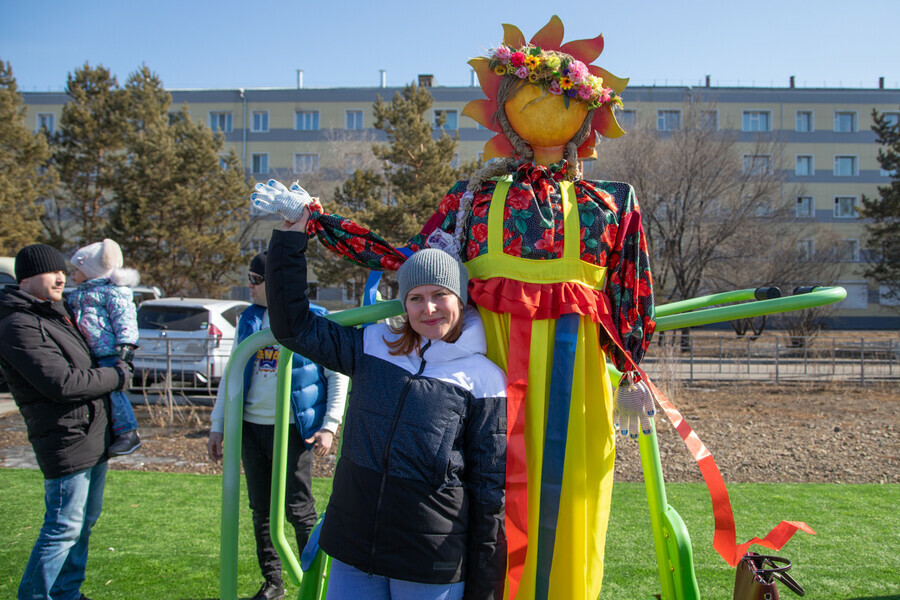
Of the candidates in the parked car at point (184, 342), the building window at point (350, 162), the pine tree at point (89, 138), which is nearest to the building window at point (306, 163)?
the building window at point (350, 162)

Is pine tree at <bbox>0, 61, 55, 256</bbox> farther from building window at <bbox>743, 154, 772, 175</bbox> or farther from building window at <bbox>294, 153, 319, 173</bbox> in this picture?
building window at <bbox>743, 154, 772, 175</bbox>

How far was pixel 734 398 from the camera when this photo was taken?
990cm

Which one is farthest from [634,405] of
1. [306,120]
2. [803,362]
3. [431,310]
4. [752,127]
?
[752,127]

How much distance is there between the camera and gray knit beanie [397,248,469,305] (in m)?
1.83

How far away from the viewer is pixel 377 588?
A: 1.74 meters

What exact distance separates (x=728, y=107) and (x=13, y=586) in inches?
1117

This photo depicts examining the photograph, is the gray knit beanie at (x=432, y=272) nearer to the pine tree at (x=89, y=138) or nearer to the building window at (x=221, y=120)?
the pine tree at (x=89, y=138)

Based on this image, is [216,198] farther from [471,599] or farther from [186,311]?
[471,599]

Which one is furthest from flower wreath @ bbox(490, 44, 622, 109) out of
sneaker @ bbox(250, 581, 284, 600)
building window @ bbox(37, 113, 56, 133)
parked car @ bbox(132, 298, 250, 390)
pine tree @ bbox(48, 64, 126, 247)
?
building window @ bbox(37, 113, 56, 133)

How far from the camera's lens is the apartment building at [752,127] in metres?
26.5

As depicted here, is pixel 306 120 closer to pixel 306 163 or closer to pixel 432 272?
pixel 306 163

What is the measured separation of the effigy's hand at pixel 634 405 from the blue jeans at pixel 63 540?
2.14 m

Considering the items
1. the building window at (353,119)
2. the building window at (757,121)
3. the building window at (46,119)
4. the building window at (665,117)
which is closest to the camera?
the building window at (665,117)

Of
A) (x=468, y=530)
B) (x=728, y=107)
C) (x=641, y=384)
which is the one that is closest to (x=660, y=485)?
(x=641, y=384)
